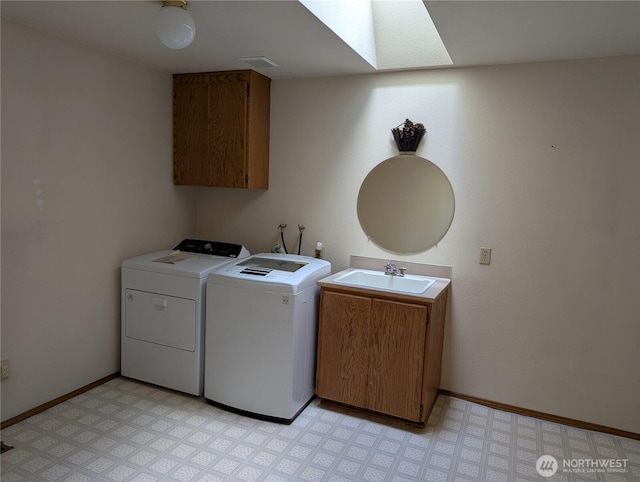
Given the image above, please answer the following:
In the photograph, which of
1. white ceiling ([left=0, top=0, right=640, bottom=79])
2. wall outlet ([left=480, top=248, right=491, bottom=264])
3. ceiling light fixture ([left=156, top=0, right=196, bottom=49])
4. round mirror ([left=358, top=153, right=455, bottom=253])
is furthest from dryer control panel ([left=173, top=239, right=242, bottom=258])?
wall outlet ([left=480, top=248, right=491, bottom=264])

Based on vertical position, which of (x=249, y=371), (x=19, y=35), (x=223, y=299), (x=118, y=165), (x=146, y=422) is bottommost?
(x=146, y=422)

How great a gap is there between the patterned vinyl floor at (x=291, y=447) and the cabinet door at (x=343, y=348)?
0.15m

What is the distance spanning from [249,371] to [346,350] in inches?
24.0

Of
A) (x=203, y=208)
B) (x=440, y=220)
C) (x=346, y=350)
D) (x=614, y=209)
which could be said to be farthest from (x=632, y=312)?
(x=203, y=208)

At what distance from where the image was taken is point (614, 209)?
257 cm

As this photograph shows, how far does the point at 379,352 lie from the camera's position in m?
2.67

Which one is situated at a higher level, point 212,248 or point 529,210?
point 529,210

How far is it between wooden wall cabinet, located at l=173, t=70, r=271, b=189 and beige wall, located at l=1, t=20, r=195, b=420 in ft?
0.49

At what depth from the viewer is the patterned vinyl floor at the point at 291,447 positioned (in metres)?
2.19

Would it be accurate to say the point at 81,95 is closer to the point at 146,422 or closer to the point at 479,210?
the point at 146,422

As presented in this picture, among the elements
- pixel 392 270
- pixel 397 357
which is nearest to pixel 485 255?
pixel 392 270

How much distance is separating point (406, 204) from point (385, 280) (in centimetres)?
56

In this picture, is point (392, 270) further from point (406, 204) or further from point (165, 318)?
point (165, 318)

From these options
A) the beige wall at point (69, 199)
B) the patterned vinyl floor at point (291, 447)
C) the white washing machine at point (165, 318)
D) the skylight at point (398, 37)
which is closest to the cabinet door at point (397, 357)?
the patterned vinyl floor at point (291, 447)
